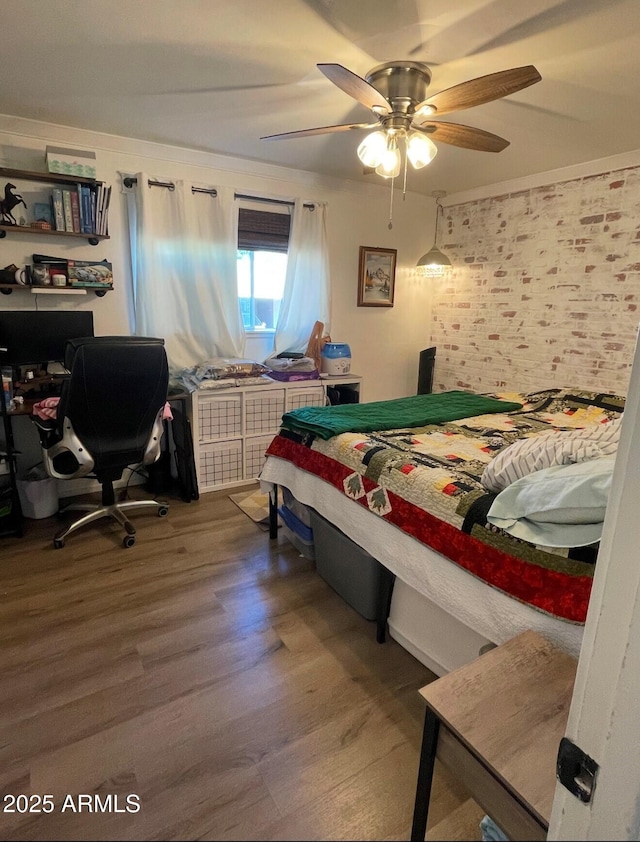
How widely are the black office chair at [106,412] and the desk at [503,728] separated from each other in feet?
6.59

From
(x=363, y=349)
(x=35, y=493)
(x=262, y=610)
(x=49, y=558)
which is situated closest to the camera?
(x=262, y=610)

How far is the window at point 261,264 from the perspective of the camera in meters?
3.54

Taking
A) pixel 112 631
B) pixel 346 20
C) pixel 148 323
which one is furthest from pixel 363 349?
pixel 112 631

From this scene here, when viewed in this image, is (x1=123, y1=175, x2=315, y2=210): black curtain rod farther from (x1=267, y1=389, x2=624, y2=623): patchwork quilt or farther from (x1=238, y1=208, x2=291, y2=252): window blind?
(x1=267, y1=389, x2=624, y2=623): patchwork quilt

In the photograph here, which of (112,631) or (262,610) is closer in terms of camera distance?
(112,631)

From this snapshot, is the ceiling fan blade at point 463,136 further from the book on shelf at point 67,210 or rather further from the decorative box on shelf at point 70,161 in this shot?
the book on shelf at point 67,210

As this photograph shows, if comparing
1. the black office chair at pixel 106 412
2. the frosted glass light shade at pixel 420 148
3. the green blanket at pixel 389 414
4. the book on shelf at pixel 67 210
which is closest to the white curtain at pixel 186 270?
the book on shelf at pixel 67 210

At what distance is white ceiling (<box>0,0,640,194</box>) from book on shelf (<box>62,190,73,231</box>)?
1.34 feet

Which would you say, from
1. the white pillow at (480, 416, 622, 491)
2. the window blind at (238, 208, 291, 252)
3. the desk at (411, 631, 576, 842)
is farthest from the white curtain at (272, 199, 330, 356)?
the desk at (411, 631, 576, 842)

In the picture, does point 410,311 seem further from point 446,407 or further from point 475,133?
point 475,133

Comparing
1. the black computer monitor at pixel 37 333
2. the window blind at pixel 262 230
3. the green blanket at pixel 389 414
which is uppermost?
the window blind at pixel 262 230

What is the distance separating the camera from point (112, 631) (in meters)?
1.88

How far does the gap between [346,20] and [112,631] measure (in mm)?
2550

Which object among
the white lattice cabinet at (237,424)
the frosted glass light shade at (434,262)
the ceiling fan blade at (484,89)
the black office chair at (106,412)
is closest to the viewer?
the ceiling fan blade at (484,89)
